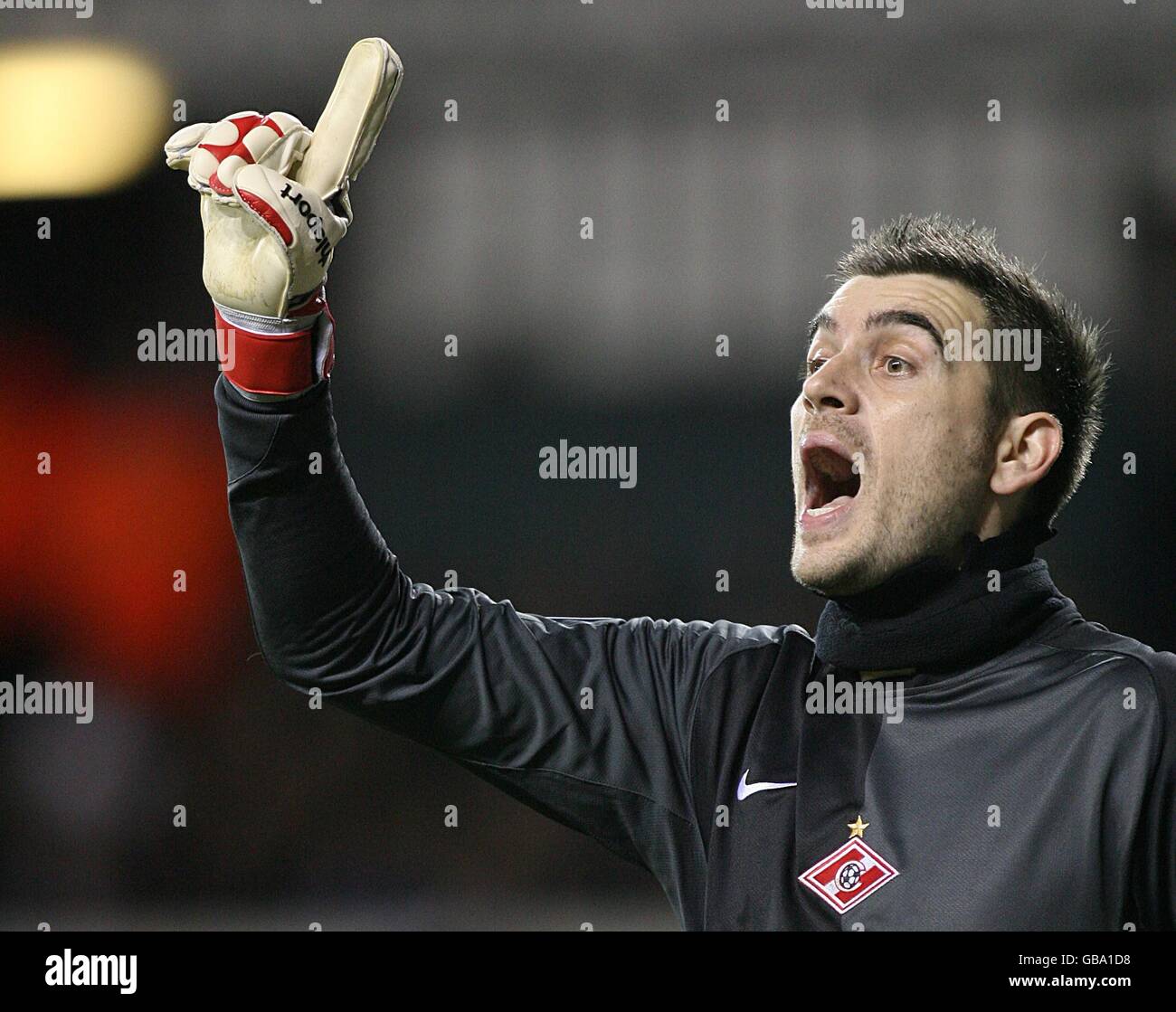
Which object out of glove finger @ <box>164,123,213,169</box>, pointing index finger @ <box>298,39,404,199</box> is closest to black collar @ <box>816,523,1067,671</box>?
pointing index finger @ <box>298,39,404,199</box>

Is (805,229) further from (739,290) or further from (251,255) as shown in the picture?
(251,255)

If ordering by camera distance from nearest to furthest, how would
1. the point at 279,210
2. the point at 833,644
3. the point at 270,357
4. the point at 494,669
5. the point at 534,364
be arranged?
1. the point at 279,210
2. the point at 270,357
3. the point at 833,644
4. the point at 494,669
5. the point at 534,364

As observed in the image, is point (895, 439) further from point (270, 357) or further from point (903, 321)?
point (270, 357)

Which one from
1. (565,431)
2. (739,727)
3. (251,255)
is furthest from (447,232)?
(739,727)

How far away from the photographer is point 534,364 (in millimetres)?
3027

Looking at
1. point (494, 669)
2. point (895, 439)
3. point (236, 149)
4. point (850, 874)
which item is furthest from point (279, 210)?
point (850, 874)

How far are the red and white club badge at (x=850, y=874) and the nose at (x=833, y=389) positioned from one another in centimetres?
66

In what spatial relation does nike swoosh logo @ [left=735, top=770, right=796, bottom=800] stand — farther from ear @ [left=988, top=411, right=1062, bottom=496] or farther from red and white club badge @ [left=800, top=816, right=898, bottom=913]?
ear @ [left=988, top=411, right=1062, bottom=496]

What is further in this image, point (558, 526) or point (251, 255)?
point (558, 526)

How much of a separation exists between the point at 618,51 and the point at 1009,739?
181cm

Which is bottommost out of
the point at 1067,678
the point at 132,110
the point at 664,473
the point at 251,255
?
the point at 1067,678

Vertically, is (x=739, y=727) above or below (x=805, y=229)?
below

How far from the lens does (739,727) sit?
2.15 meters

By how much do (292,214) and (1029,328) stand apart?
3.94 ft
